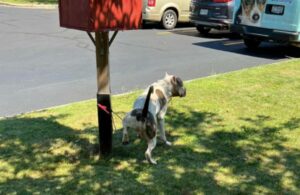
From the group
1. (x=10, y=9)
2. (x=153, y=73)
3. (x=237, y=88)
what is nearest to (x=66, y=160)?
(x=237, y=88)

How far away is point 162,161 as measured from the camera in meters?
5.19

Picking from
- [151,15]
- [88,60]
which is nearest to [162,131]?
[88,60]

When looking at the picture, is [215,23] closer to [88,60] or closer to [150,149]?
[88,60]

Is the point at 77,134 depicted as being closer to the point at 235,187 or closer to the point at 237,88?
the point at 235,187

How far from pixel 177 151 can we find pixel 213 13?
9.49 m

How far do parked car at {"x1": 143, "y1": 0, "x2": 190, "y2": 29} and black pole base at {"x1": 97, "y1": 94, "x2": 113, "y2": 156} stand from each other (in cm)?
1159

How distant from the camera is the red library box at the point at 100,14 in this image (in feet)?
15.2

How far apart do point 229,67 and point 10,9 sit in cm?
1563

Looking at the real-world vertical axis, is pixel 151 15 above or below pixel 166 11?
below

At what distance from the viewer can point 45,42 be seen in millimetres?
13609

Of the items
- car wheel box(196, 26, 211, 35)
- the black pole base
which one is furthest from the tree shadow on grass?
car wheel box(196, 26, 211, 35)

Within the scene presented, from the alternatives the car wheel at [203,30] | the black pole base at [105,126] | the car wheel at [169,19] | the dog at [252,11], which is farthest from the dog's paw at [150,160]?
the car wheel at [169,19]

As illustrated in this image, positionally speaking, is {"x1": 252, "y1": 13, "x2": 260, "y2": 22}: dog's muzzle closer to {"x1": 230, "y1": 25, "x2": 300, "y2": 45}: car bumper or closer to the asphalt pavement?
{"x1": 230, "y1": 25, "x2": 300, "y2": 45}: car bumper

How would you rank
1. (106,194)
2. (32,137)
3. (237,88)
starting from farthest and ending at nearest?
1. (237,88)
2. (32,137)
3. (106,194)
